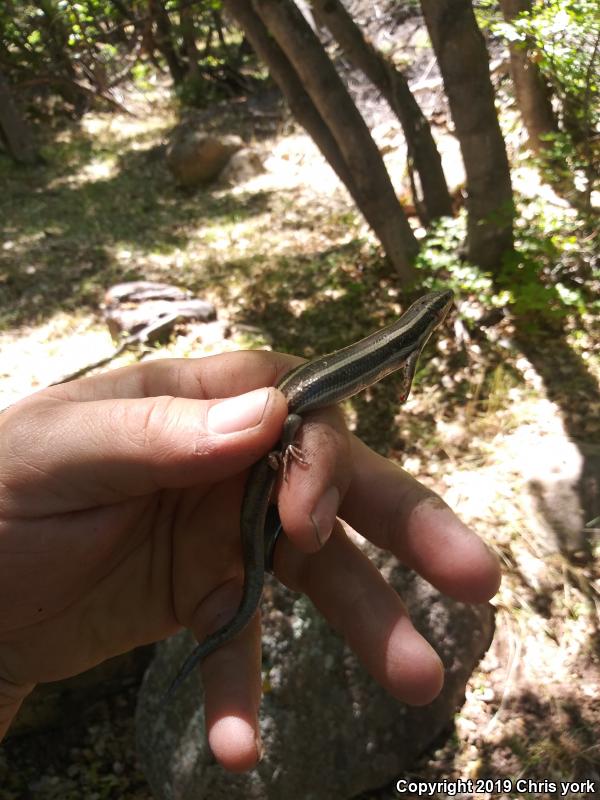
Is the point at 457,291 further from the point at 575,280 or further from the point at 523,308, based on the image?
the point at 575,280

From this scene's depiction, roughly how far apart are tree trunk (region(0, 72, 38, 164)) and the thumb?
1128 cm

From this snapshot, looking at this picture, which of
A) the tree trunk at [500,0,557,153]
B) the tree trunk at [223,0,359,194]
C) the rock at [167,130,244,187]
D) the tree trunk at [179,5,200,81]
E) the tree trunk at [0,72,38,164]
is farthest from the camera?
the tree trunk at [179,5,200,81]

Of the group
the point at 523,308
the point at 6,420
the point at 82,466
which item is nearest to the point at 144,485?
the point at 82,466

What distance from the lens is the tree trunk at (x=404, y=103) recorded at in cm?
598

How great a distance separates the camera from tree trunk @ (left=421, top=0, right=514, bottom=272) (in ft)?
15.9

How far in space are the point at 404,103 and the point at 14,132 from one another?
28.0 feet

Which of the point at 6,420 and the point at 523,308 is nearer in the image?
the point at 6,420

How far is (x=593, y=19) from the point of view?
4.66 metres

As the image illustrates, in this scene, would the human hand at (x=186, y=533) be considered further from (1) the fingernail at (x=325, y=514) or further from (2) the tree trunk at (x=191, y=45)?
(2) the tree trunk at (x=191, y=45)

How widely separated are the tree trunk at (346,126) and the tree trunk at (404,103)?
1.97 feet

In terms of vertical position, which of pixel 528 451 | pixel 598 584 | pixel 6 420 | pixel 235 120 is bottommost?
pixel 598 584

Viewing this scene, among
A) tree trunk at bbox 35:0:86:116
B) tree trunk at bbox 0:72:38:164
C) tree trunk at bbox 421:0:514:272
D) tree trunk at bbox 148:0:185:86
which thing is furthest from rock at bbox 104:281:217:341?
tree trunk at bbox 148:0:185:86

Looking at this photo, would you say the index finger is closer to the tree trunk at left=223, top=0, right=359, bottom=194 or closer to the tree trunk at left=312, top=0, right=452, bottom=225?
the tree trunk at left=223, top=0, right=359, bottom=194

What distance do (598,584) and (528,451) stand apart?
110 centimetres
